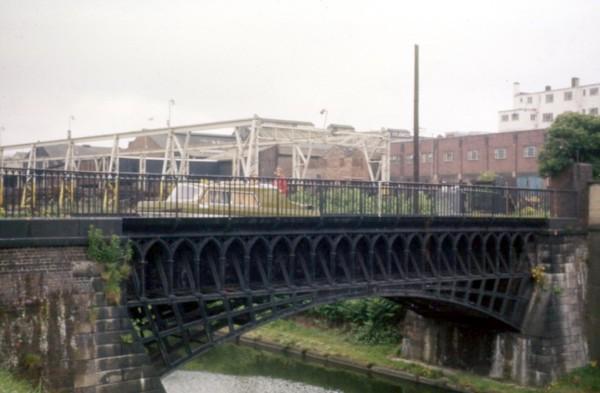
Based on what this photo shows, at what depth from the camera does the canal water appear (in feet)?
93.4

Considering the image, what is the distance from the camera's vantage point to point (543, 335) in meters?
27.5

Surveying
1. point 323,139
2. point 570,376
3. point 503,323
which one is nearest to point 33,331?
point 503,323

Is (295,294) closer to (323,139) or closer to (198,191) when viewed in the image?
(198,191)

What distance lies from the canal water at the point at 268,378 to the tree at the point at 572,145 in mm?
11622

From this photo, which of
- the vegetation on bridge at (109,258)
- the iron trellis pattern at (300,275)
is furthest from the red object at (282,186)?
the vegetation on bridge at (109,258)

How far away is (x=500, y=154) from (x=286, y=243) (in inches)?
1785

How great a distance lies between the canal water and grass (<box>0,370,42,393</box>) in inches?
550

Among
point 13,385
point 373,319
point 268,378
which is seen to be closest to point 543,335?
point 373,319

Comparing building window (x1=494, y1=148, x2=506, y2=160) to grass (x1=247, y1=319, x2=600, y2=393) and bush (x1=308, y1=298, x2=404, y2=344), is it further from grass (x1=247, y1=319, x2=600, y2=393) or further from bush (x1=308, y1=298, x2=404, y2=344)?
bush (x1=308, y1=298, x2=404, y2=344)

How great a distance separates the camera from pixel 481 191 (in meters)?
26.1

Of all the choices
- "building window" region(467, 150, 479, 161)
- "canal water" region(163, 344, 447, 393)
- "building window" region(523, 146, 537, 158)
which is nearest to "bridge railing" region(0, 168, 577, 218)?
"canal water" region(163, 344, 447, 393)

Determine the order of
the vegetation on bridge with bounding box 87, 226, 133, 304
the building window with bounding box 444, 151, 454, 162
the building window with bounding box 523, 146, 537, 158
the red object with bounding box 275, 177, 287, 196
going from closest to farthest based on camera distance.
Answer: the vegetation on bridge with bounding box 87, 226, 133, 304 → the red object with bounding box 275, 177, 287, 196 → the building window with bounding box 523, 146, 537, 158 → the building window with bounding box 444, 151, 454, 162

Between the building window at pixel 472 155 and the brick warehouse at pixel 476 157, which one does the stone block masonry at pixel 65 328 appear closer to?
the brick warehouse at pixel 476 157

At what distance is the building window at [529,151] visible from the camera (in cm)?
5862
